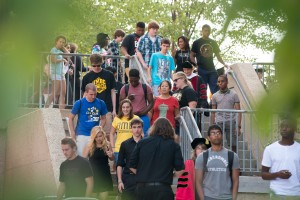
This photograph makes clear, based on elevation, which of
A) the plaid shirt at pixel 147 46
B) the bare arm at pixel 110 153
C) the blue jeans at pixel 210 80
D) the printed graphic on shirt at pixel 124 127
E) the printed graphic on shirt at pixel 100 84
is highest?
the plaid shirt at pixel 147 46

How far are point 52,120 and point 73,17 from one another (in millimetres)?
13099

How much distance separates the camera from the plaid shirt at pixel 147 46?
1596 centimetres

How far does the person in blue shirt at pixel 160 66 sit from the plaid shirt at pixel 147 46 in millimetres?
396

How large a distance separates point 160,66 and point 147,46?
2.56 feet

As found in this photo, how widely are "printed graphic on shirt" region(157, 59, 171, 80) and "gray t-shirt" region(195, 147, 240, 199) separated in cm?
502

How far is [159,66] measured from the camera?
1540 cm

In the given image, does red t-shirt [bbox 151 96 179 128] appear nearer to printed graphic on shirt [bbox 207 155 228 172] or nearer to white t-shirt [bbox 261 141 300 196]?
printed graphic on shirt [bbox 207 155 228 172]

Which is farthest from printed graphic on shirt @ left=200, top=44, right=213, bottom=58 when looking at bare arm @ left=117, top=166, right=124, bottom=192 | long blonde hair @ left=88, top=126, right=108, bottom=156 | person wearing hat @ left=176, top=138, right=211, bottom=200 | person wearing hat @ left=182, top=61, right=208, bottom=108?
person wearing hat @ left=182, top=61, right=208, bottom=108

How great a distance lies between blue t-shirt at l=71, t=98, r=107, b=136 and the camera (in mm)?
13109

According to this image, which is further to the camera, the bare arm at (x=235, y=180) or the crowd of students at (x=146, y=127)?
the bare arm at (x=235, y=180)

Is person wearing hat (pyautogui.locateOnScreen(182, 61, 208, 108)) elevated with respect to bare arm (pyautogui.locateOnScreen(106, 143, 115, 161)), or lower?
elevated

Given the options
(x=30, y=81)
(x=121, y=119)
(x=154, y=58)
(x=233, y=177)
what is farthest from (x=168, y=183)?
(x=30, y=81)

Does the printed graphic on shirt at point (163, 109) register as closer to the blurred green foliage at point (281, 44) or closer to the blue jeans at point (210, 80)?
the blue jeans at point (210, 80)

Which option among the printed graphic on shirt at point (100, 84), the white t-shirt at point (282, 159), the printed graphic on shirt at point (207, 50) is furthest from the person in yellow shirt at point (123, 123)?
the printed graphic on shirt at point (207, 50)
